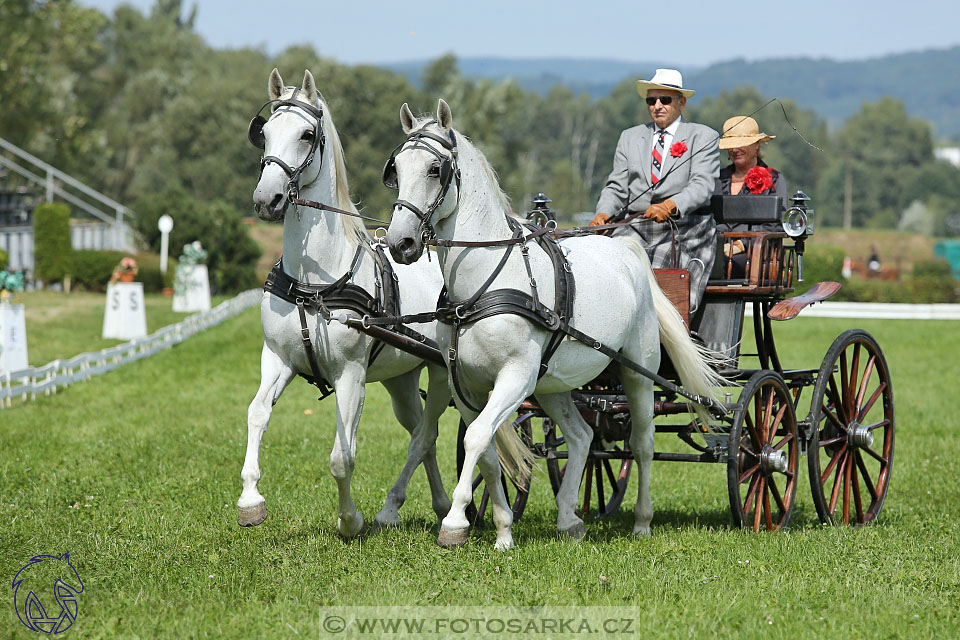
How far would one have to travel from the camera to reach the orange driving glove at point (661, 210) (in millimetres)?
7395

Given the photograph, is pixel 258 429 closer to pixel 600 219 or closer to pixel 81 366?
pixel 600 219

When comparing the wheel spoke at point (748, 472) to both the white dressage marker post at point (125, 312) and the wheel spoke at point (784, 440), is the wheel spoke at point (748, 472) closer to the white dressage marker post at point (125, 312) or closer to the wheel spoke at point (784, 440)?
the wheel spoke at point (784, 440)

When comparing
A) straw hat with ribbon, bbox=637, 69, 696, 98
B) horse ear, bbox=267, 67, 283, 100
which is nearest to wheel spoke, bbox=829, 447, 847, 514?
straw hat with ribbon, bbox=637, 69, 696, 98

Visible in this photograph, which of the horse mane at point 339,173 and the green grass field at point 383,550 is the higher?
the horse mane at point 339,173

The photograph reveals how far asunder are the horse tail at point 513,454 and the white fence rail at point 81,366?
8.32 m

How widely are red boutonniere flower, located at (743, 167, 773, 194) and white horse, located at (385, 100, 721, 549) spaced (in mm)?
1594

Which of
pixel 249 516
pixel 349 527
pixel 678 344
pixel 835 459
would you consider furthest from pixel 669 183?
pixel 249 516

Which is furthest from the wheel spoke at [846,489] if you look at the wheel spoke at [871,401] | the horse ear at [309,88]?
the horse ear at [309,88]

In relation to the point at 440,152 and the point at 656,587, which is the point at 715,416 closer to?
the point at 656,587

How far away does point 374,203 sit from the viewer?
177 ft

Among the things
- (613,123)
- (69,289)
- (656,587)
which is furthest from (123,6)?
(656,587)

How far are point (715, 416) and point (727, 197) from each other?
5.58 feet

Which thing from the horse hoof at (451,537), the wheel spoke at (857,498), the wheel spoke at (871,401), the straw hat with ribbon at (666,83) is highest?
the straw hat with ribbon at (666,83)

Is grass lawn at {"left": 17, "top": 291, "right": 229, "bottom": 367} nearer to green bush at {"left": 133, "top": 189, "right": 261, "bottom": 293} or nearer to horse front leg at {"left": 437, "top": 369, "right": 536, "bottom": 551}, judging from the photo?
green bush at {"left": 133, "top": 189, "right": 261, "bottom": 293}
